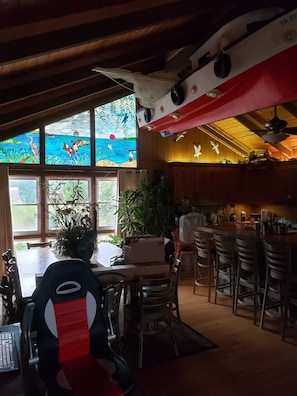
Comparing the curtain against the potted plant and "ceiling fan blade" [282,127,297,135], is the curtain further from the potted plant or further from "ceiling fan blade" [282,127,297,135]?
"ceiling fan blade" [282,127,297,135]

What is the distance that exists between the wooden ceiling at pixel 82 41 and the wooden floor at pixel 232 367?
9.31 ft

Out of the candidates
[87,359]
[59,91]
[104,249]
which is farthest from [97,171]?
[87,359]

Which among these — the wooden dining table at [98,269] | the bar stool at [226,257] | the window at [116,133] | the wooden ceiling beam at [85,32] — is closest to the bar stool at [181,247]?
the bar stool at [226,257]

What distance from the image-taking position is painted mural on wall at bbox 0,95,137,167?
5.89 metres

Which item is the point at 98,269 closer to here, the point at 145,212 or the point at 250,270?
the point at 250,270

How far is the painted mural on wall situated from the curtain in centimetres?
33

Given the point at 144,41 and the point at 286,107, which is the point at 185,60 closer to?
the point at 144,41

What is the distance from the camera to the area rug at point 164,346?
9.89 ft

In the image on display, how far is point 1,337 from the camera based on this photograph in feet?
6.01

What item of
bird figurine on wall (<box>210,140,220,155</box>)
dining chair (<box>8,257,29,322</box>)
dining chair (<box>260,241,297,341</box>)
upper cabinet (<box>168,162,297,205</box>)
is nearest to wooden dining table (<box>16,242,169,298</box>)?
dining chair (<box>8,257,29,322</box>)

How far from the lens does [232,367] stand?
9.35ft

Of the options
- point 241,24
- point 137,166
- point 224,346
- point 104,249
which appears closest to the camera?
point 241,24

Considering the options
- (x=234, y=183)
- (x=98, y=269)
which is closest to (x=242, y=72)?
(x=98, y=269)

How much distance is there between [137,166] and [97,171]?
93cm
